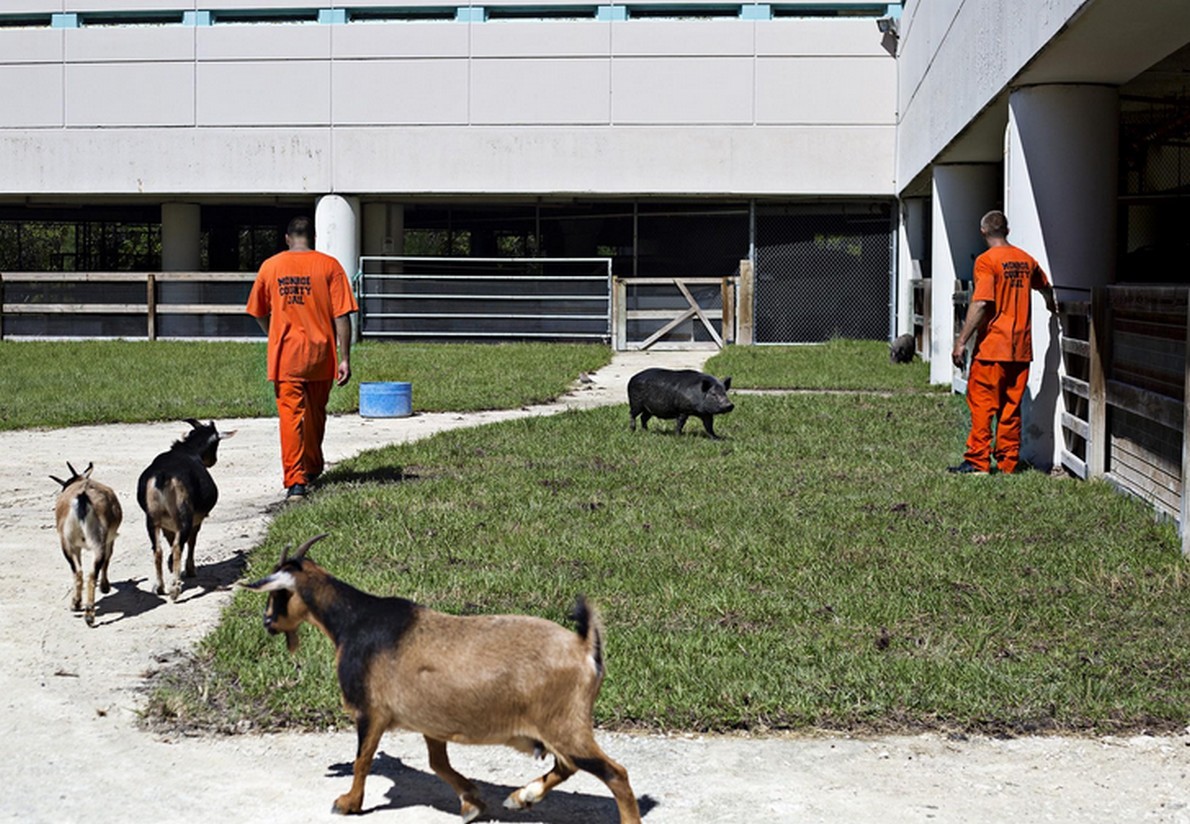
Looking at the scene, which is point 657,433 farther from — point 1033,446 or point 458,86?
point 458,86

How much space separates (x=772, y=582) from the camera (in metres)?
7.78

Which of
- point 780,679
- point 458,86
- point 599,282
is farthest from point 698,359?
point 780,679

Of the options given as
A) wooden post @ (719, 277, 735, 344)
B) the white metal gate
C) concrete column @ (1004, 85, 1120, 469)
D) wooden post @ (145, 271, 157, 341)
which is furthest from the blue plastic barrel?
wooden post @ (145, 271, 157, 341)

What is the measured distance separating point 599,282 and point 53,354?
1121 centimetres

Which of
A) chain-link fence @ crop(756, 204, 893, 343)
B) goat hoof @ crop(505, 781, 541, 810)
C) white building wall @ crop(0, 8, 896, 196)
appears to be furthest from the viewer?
chain-link fence @ crop(756, 204, 893, 343)

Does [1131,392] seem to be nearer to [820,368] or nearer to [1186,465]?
[1186,465]

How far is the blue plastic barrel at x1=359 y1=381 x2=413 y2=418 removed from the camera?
16797 mm

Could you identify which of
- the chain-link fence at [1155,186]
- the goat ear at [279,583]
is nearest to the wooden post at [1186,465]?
the goat ear at [279,583]

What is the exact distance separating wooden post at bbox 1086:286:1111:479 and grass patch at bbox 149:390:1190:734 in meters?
0.26

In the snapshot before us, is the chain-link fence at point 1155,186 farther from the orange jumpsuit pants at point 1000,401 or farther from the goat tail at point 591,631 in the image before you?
the goat tail at point 591,631

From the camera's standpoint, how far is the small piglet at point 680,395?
45.7 feet

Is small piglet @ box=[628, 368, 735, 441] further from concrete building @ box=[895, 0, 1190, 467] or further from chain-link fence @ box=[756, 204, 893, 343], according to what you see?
chain-link fence @ box=[756, 204, 893, 343]

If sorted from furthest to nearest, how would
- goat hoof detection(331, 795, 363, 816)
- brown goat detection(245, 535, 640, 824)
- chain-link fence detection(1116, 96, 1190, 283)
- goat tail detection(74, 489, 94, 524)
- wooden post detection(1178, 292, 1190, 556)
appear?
chain-link fence detection(1116, 96, 1190, 283) < wooden post detection(1178, 292, 1190, 556) < goat tail detection(74, 489, 94, 524) < goat hoof detection(331, 795, 363, 816) < brown goat detection(245, 535, 640, 824)

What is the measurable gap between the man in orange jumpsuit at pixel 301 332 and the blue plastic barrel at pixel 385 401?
576 centimetres
